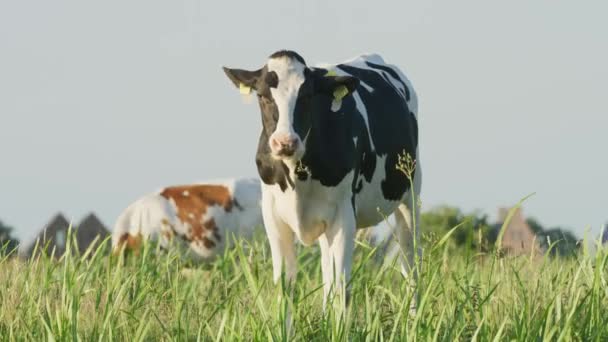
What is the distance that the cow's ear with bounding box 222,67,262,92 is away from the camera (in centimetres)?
751

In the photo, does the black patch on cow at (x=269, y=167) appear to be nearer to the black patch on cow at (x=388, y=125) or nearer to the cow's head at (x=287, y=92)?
the cow's head at (x=287, y=92)

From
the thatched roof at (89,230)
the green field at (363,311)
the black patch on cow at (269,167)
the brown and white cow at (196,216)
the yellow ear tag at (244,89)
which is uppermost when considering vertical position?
the yellow ear tag at (244,89)

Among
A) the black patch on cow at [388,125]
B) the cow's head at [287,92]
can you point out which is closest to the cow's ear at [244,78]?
the cow's head at [287,92]

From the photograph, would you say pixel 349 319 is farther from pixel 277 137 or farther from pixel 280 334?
pixel 277 137

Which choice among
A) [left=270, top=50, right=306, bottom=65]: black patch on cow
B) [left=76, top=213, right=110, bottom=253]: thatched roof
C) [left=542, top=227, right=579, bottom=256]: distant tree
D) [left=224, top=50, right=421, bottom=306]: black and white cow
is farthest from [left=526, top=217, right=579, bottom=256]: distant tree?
[left=76, top=213, right=110, bottom=253]: thatched roof

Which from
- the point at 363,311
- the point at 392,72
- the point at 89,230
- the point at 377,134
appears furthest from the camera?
the point at 89,230

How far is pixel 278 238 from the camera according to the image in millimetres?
7922

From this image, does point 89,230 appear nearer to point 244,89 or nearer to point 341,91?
point 244,89

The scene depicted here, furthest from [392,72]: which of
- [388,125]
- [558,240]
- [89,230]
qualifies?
[89,230]

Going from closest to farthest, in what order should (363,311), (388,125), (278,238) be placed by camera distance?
1. (363,311)
2. (278,238)
3. (388,125)

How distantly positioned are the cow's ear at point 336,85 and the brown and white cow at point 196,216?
24.0 ft

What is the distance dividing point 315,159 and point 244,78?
2.48 ft

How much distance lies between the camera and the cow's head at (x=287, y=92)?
696 centimetres

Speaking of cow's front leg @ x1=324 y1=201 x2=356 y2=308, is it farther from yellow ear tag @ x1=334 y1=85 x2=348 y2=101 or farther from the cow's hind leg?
yellow ear tag @ x1=334 y1=85 x2=348 y2=101
